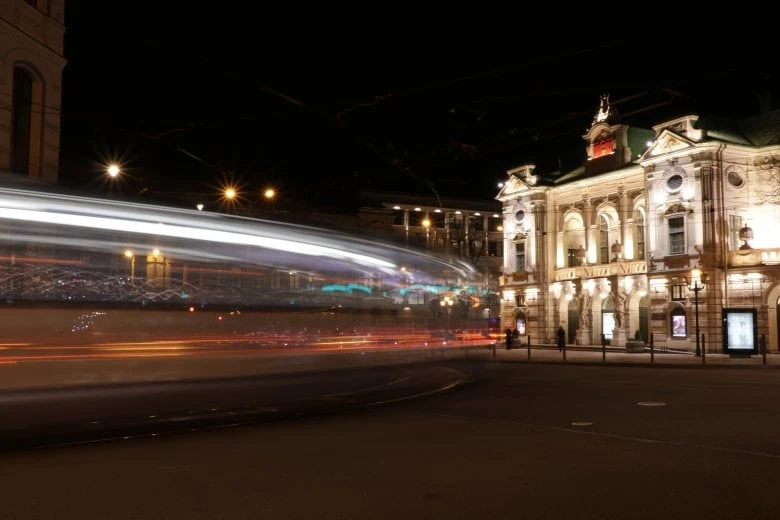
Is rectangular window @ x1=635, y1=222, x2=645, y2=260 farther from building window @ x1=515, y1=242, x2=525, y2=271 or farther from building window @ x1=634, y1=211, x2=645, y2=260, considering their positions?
building window @ x1=515, y1=242, x2=525, y2=271

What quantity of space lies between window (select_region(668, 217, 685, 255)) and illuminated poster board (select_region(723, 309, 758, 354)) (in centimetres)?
954

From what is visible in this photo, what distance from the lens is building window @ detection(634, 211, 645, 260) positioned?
47656 mm

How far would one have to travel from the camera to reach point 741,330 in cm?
3428

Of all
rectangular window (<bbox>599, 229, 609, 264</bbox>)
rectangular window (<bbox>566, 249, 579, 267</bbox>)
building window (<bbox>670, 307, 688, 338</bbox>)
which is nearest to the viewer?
building window (<bbox>670, 307, 688, 338</bbox>)

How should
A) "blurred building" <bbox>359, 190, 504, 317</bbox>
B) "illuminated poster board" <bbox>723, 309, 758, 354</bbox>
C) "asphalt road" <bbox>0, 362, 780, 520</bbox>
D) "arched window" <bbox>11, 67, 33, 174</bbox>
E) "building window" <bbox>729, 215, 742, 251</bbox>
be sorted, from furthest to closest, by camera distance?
"blurred building" <bbox>359, 190, 504, 317</bbox> < "building window" <bbox>729, 215, 742, 251</bbox> < "illuminated poster board" <bbox>723, 309, 758, 354</bbox> < "arched window" <bbox>11, 67, 33, 174</bbox> < "asphalt road" <bbox>0, 362, 780, 520</bbox>

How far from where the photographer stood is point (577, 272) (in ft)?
169

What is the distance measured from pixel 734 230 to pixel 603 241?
9.92m

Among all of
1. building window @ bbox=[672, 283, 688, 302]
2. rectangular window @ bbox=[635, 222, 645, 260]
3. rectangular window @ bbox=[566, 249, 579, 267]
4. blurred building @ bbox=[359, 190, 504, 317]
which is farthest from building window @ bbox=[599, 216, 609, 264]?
blurred building @ bbox=[359, 190, 504, 317]

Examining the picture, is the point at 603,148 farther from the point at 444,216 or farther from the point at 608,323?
the point at 444,216

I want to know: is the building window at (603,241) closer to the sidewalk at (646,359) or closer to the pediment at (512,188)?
the sidewalk at (646,359)

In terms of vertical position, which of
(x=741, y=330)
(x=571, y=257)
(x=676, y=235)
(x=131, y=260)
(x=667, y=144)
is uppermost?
(x=667, y=144)

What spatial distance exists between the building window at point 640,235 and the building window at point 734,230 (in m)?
6.20

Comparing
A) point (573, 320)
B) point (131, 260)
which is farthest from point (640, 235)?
point (131, 260)

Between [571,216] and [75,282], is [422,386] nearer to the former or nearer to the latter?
[75,282]
